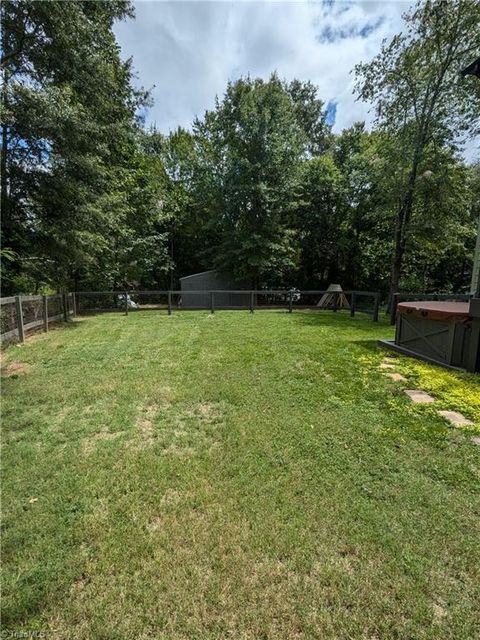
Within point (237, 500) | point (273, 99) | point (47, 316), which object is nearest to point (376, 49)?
point (273, 99)

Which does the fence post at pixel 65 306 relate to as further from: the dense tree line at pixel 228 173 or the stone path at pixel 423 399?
the stone path at pixel 423 399

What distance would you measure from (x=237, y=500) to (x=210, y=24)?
→ 11232 mm

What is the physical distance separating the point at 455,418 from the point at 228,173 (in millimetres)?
15280

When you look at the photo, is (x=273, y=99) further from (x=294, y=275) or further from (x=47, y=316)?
(x=47, y=316)

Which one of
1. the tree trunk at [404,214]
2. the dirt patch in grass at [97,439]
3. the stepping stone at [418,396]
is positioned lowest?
the dirt patch in grass at [97,439]

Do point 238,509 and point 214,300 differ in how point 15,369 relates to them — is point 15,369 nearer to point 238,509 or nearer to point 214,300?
point 238,509

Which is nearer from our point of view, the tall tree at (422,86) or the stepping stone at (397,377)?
the stepping stone at (397,377)

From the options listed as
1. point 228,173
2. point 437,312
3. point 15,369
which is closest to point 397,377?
point 437,312

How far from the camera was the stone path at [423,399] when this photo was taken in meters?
3.19

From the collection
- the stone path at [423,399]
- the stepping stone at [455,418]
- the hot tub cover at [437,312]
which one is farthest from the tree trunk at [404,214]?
the stepping stone at [455,418]

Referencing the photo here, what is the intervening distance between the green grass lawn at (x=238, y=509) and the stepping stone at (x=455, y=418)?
0.13m

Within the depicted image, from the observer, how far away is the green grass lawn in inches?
56.4

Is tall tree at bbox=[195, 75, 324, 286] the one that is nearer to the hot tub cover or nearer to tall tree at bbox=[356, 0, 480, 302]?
tall tree at bbox=[356, 0, 480, 302]

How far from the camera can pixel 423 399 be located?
3750mm
